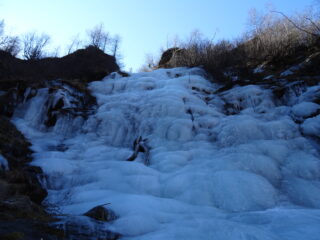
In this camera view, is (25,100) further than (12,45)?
No

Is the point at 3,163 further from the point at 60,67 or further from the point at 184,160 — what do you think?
the point at 60,67

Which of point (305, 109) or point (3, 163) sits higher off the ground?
point (305, 109)

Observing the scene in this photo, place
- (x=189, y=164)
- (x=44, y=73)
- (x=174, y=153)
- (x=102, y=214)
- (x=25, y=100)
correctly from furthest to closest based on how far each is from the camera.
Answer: (x=44, y=73)
(x=25, y=100)
(x=174, y=153)
(x=189, y=164)
(x=102, y=214)

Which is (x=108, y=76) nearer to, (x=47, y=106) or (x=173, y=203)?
(x=47, y=106)

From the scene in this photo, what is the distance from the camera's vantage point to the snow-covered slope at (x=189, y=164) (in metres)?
2.92

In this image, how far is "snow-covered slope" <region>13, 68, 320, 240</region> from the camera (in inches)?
115

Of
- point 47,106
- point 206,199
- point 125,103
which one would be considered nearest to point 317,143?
point 206,199

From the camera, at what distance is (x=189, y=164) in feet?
16.0

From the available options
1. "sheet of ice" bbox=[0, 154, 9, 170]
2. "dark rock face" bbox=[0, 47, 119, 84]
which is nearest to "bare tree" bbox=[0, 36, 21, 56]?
"dark rock face" bbox=[0, 47, 119, 84]

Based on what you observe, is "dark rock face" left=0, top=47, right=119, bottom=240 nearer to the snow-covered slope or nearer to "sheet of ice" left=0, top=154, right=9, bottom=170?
"sheet of ice" left=0, top=154, right=9, bottom=170

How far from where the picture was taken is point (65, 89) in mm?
8641

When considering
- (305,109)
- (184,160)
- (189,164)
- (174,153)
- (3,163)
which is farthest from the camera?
(305,109)

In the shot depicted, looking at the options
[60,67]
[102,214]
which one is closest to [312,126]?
[102,214]

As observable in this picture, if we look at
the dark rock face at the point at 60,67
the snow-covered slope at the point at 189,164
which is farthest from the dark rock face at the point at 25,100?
the snow-covered slope at the point at 189,164
